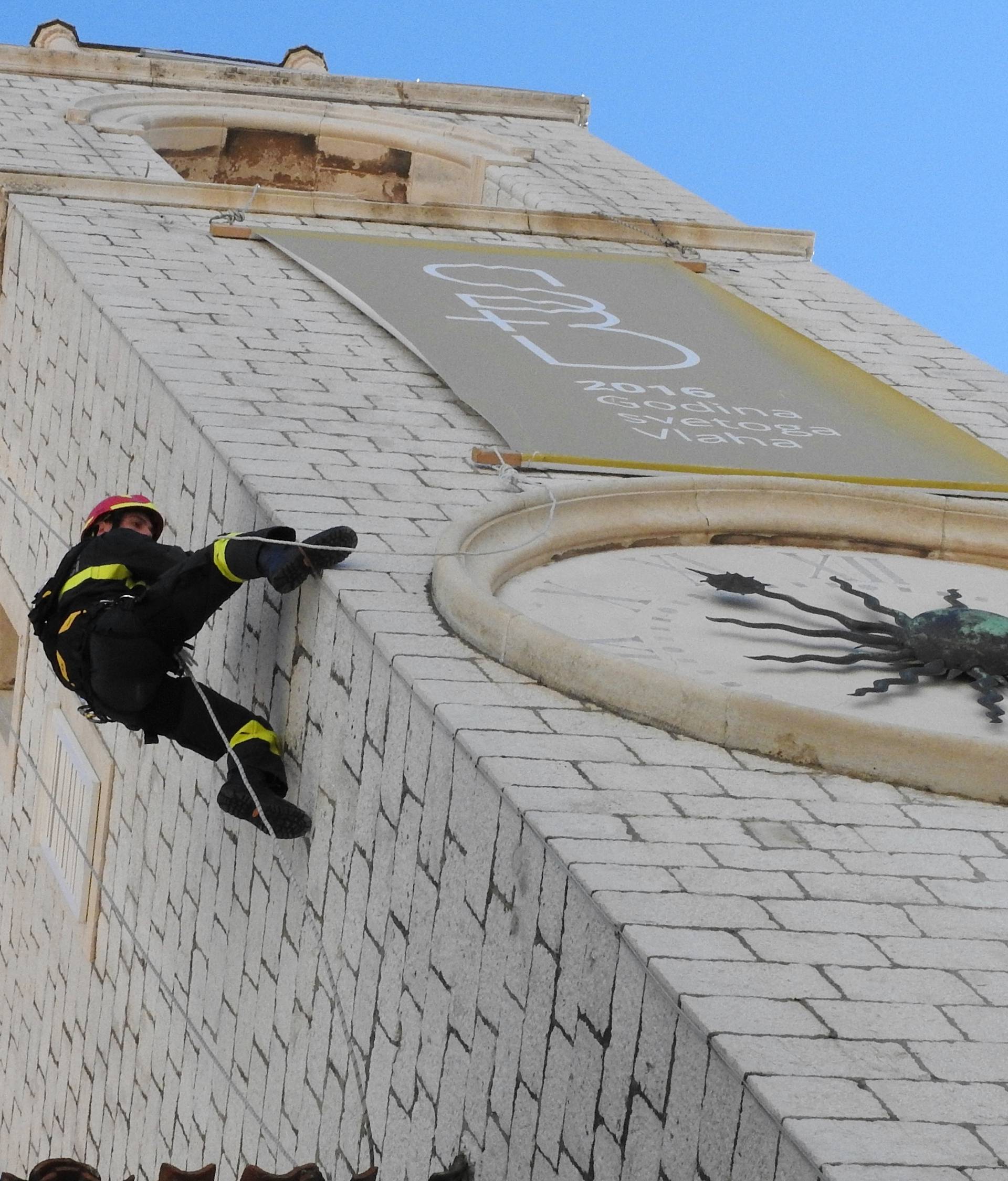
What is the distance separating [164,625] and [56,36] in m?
13.8

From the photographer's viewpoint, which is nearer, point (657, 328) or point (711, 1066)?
point (711, 1066)

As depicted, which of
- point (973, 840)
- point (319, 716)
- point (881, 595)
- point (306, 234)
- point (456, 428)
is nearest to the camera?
point (973, 840)

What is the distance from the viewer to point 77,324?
35.2ft

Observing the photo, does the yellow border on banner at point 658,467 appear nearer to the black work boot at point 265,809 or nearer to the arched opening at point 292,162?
the black work boot at point 265,809

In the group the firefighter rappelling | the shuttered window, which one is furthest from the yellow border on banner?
the shuttered window

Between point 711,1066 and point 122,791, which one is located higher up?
point 711,1066

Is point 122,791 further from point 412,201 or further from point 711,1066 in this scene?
point 412,201

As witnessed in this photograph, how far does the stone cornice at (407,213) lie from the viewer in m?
12.5

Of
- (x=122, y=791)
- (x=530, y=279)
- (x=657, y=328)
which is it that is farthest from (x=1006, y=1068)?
(x=530, y=279)

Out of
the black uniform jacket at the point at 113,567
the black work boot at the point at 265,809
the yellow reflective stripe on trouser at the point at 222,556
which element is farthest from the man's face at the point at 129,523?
the black work boot at the point at 265,809

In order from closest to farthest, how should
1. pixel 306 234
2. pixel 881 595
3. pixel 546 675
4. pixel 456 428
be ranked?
pixel 546 675, pixel 881 595, pixel 456 428, pixel 306 234

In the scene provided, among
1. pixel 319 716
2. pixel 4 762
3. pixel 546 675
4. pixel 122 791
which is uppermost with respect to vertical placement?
pixel 546 675

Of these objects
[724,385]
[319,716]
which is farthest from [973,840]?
[724,385]

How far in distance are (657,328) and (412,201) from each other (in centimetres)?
664
